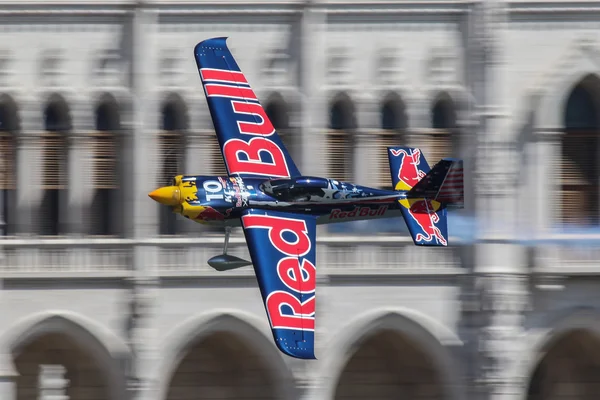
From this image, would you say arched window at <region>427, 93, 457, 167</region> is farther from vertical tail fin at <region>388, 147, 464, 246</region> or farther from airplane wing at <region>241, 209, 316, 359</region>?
airplane wing at <region>241, 209, 316, 359</region>

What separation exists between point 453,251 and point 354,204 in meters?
7.30

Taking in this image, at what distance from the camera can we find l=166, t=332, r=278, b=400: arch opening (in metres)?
46.0

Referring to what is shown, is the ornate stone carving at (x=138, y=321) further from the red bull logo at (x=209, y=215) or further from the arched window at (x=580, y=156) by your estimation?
the arched window at (x=580, y=156)

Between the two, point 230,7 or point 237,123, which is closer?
point 237,123

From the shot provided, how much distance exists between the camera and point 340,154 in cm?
4509

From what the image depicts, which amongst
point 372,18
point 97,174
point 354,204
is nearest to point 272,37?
point 372,18

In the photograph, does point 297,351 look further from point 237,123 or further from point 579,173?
point 579,173

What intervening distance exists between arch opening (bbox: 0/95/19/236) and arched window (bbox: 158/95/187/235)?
366 cm

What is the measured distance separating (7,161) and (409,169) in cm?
1112

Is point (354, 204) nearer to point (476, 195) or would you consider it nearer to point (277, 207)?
point (277, 207)

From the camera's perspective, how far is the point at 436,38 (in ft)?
148

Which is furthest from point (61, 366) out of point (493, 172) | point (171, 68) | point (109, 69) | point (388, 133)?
point (493, 172)

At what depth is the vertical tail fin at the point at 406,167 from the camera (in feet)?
129

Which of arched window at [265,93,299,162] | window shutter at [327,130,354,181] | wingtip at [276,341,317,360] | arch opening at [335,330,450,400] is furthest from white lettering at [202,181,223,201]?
arch opening at [335,330,450,400]
